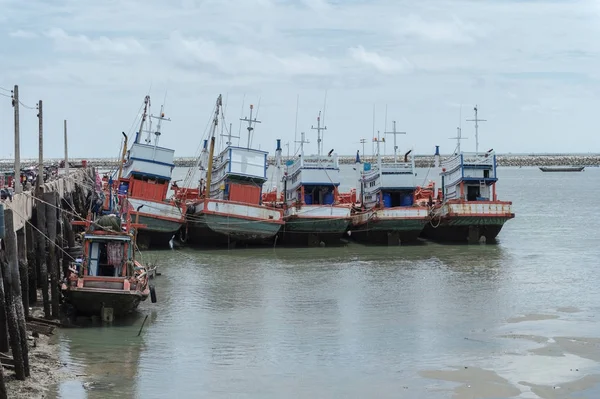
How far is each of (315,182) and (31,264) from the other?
19821 millimetres

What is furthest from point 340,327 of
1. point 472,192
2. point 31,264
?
point 472,192

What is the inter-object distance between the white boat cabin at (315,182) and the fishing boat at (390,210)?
173 centimetres

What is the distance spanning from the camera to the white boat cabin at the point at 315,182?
137ft

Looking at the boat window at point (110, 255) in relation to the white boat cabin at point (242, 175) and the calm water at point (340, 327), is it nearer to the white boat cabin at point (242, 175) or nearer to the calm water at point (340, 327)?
the calm water at point (340, 327)

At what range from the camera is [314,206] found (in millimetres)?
40094

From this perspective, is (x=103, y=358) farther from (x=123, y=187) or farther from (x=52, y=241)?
(x=123, y=187)

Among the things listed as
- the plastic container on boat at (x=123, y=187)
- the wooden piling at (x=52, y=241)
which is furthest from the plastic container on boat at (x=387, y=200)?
the wooden piling at (x=52, y=241)

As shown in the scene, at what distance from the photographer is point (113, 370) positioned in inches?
727

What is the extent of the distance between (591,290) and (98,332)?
16.1 metres

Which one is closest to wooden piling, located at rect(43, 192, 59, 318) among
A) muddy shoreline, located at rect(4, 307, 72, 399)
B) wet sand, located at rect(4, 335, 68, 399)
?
muddy shoreline, located at rect(4, 307, 72, 399)

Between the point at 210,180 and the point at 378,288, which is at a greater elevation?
the point at 210,180

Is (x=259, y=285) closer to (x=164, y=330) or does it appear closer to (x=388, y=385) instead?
(x=164, y=330)

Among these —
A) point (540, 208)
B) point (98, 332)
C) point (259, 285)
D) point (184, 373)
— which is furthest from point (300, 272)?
point (540, 208)

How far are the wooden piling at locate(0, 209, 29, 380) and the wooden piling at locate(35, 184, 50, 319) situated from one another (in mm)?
4502
